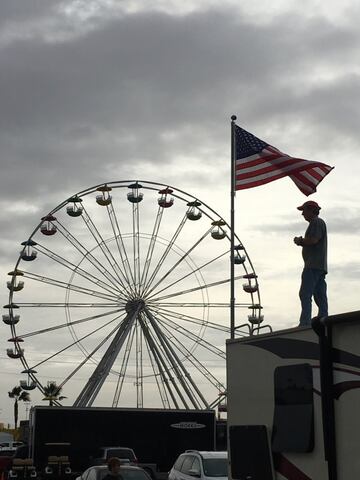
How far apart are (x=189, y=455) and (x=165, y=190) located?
22.3 metres

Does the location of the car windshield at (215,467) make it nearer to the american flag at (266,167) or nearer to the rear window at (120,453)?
the american flag at (266,167)

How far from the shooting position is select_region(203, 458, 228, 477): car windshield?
64.7 feet

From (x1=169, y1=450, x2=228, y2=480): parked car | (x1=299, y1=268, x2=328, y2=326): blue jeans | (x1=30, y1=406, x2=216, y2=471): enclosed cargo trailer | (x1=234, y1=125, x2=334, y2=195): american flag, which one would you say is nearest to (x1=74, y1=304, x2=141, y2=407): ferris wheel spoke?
(x1=30, y1=406, x2=216, y2=471): enclosed cargo trailer

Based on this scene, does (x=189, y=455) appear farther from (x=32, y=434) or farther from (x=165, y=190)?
(x=165, y=190)

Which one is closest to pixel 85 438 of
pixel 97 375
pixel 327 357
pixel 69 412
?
pixel 69 412

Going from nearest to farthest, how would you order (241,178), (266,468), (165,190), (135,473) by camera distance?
(266,468)
(241,178)
(135,473)
(165,190)

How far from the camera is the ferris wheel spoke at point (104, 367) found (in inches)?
1491

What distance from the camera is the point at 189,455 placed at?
21.1 meters

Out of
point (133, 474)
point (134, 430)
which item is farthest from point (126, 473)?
point (134, 430)

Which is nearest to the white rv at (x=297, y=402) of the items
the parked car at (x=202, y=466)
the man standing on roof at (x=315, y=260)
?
the man standing on roof at (x=315, y=260)

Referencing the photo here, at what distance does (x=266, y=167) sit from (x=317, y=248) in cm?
564

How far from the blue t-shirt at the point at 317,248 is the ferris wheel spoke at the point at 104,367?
28.2m

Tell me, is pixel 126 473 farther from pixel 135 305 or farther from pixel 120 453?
pixel 135 305

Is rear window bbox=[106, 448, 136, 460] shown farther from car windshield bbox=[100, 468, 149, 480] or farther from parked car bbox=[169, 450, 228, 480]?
car windshield bbox=[100, 468, 149, 480]
